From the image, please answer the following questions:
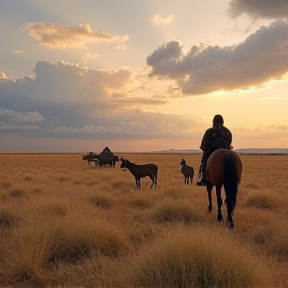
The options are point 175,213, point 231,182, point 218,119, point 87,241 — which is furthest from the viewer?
point 218,119

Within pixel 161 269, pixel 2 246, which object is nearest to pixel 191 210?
pixel 2 246

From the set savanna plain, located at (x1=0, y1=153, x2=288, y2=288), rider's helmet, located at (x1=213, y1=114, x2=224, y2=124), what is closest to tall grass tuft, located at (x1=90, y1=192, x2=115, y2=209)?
savanna plain, located at (x1=0, y1=153, x2=288, y2=288)

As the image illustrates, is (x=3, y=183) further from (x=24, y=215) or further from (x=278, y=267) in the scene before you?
(x=278, y=267)

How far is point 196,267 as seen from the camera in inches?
177

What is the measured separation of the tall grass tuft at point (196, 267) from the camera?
4316 mm

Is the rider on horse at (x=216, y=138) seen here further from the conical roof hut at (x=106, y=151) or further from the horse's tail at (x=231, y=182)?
the conical roof hut at (x=106, y=151)

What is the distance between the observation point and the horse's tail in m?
8.96

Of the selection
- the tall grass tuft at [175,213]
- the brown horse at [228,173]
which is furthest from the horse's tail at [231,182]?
the tall grass tuft at [175,213]

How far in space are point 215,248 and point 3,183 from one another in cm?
1687

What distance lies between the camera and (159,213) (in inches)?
394

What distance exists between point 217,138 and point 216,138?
0.10ft

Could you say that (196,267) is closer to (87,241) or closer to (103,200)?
(87,241)

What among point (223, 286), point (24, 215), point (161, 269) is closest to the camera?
point (223, 286)

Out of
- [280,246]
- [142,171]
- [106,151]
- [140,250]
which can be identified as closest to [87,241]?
[140,250]
